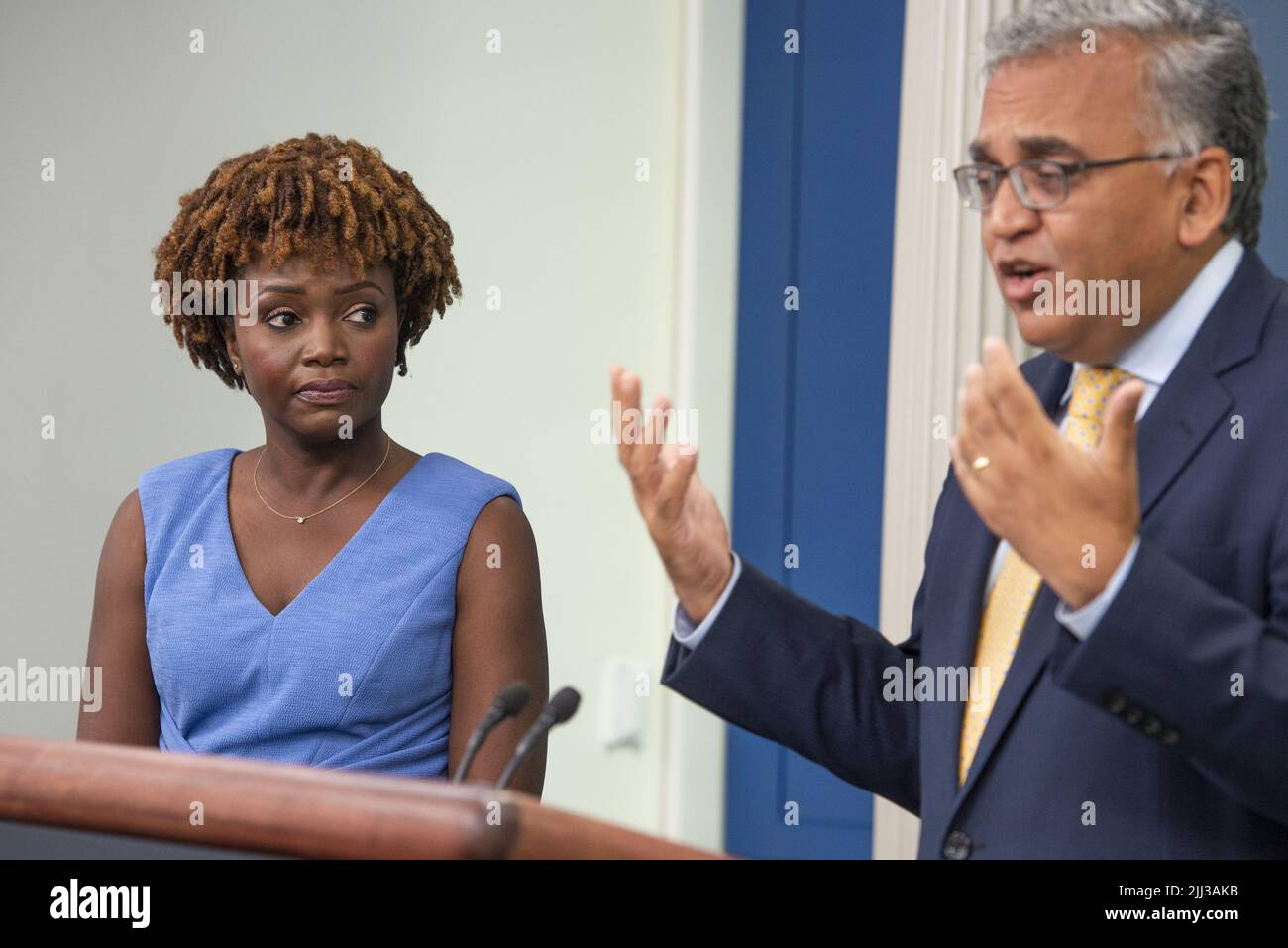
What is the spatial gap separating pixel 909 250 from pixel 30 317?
1688 mm

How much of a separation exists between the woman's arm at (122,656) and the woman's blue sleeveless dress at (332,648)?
0.8 inches

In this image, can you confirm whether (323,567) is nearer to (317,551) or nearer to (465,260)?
(317,551)

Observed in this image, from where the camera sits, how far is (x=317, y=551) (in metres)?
1.78

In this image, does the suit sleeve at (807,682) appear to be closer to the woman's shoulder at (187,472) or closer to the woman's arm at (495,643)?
the woman's arm at (495,643)

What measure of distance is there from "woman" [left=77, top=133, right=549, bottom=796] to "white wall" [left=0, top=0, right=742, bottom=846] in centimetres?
84

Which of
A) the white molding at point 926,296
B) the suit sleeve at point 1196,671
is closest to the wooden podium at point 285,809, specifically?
the suit sleeve at point 1196,671

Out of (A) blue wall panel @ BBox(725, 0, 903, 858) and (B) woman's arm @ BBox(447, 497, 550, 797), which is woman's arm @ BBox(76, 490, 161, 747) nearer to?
(B) woman's arm @ BBox(447, 497, 550, 797)

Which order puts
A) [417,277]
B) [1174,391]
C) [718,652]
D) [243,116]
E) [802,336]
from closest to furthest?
1. [1174,391]
2. [718,652]
3. [417,277]
4. [243,116]
5. [802,336]

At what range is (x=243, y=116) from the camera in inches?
112

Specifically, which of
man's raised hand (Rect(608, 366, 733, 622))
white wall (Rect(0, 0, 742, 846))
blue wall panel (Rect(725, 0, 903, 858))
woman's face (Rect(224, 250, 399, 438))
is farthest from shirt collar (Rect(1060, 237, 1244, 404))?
blue wall panel (Rect(725, 0, 903, 858))

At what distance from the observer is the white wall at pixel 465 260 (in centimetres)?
258

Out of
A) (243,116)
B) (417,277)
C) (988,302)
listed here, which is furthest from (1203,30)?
(243,116)
